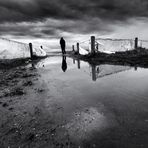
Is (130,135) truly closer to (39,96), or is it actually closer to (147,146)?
(147,146)

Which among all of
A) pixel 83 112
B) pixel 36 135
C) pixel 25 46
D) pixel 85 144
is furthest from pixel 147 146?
pixel 25 46

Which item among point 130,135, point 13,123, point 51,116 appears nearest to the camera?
point 130,135

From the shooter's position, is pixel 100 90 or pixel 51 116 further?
pixel 100 90

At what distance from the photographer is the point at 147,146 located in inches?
80.2

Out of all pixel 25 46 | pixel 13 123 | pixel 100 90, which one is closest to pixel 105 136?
pixel 13 123

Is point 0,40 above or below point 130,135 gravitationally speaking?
above

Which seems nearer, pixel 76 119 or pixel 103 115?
Result: pixel 76 119

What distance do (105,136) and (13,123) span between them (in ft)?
6.07

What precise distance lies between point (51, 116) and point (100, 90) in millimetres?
2128

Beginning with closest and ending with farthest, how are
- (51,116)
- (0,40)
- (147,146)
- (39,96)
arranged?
(147,146)
(51,116)
(39,96)
(0,40)

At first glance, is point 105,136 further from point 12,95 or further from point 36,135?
point 12,95

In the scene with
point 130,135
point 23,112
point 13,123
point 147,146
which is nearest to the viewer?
point 147,146

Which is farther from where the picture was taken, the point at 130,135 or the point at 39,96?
the point at 39,96

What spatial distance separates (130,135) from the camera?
7.49 ft
